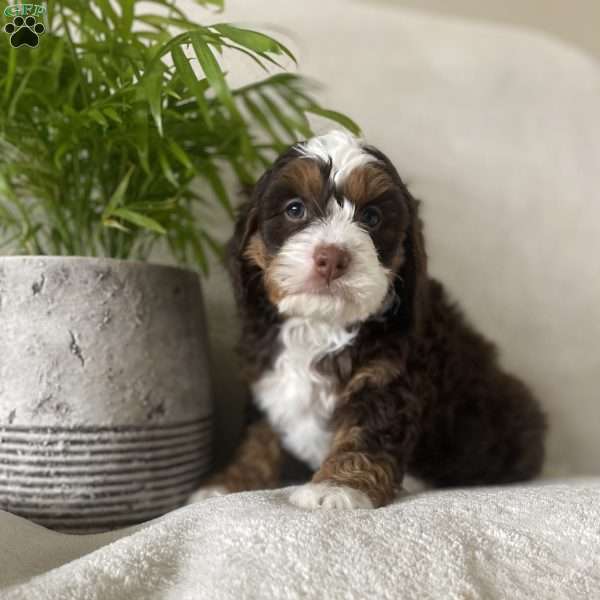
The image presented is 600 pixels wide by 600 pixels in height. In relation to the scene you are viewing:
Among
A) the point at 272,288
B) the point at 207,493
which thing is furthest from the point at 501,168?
the point at 207,493

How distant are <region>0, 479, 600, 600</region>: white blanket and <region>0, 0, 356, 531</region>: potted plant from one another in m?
0.20

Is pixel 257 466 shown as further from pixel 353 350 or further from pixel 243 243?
pixel 243 243

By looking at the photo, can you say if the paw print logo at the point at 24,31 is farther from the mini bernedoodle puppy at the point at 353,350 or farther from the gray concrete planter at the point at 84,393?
the mini bernedoodle puppy at the point at 353,350

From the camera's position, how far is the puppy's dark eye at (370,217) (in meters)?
1.24

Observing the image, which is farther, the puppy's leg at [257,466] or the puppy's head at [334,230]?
the puppy's leg at [257,466]

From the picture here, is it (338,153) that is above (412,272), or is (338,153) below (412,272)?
above

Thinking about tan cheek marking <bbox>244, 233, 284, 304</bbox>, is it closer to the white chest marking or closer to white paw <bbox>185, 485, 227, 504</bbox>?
the white chest marking

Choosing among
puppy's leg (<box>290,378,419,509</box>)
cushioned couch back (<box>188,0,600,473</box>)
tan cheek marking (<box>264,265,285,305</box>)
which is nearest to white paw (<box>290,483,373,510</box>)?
puppy's leg (<box>290,378,419,509</box>)

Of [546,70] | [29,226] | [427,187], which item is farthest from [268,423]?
[546,70]

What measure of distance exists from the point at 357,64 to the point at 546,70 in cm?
71

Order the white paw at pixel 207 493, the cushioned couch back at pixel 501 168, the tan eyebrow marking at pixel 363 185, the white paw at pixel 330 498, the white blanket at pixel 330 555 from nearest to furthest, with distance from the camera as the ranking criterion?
1. the white blanket at pixel 330 555
2. the white paw at pixel 330 498
3. the tan eyebrow marking at pixel 363 185
4. the white paw at pixel 207 493
5. the cushioned couch back at pixel 501 168

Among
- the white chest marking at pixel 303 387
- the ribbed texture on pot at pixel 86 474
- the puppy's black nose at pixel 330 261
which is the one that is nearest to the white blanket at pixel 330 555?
the ribbed texture on pot at pixel 86 474

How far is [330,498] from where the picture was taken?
1.13 metres

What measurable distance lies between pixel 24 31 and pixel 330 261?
80cm
